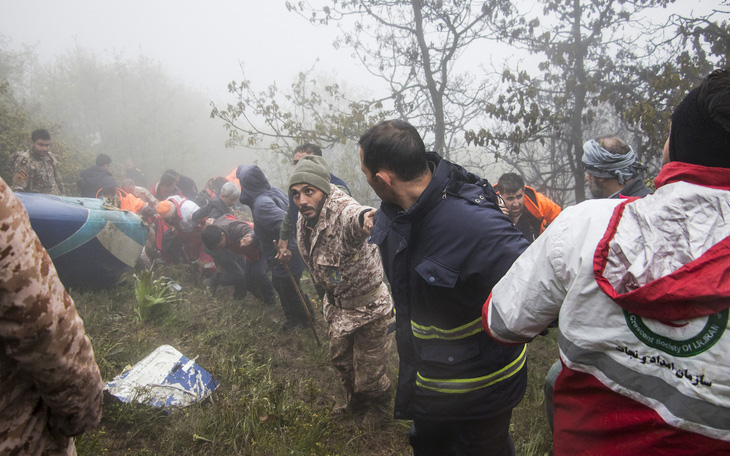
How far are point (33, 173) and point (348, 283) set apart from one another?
23.8 feet

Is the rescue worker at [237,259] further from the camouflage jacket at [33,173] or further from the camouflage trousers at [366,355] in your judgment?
the camouflage jacket at [33,173]

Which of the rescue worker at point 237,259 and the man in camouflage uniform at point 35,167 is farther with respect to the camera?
the man in camouflage uniform at point 35,167

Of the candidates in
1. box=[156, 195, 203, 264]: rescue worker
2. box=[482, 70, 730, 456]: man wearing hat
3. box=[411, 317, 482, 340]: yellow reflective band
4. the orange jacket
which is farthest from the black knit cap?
box=[156, 195, 203, 264]: rescue worker

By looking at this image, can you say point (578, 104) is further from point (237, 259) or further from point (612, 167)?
point (237, 259)

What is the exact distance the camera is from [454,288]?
1.72 meters

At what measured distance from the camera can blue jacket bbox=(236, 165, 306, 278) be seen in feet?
15.5

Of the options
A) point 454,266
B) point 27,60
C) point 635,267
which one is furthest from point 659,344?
point 27,60

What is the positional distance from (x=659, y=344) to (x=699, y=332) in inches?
3.2

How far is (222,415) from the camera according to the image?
2.84 meters

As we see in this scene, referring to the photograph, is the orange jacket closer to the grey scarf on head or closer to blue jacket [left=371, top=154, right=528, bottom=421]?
the grey scarf on head

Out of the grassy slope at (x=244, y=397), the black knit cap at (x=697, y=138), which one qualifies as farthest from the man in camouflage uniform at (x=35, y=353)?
the black knit cap at (x=697, y=138)

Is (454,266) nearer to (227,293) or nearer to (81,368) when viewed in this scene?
(81,368)

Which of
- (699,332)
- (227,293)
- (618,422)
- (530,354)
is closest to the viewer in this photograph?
(699,332)

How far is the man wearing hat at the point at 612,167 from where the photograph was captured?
321 centimetres
